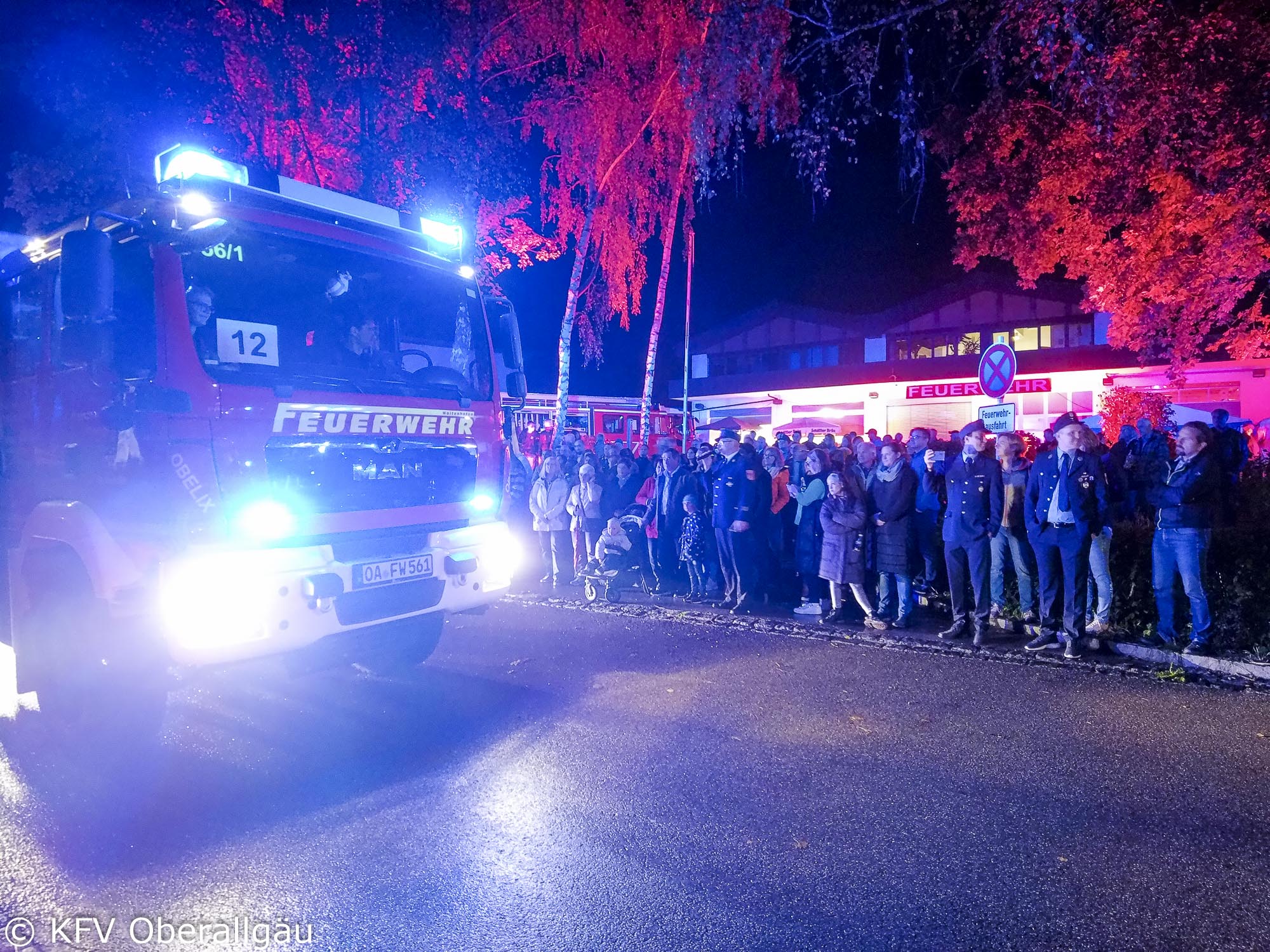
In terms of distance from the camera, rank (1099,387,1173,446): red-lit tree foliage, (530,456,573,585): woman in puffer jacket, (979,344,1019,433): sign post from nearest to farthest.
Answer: (979,344,1019,433): sign post
(530,456,573,585): woman in puffer jacket
(1099,387,1173,446): red-lit tree foliage

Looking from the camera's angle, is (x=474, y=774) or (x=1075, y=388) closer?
(x=474, y=774)

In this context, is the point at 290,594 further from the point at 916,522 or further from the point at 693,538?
the point at 916,522

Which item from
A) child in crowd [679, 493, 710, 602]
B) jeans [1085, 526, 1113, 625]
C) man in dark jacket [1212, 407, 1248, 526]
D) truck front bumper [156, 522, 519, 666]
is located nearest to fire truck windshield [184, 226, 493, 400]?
truck front bumper [156, 522, 519, 666]

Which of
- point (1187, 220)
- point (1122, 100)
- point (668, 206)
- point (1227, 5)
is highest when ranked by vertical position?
point (668, 206)

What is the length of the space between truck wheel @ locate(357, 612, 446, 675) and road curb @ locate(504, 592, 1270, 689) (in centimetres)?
268

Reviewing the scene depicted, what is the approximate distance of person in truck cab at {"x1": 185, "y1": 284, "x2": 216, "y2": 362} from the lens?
4.34 metres

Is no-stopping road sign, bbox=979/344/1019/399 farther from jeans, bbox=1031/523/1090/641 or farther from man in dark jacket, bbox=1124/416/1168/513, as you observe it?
jeans, bbox=1031/523/1090/641

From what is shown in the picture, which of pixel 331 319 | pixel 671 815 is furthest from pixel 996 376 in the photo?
pixel 331 319

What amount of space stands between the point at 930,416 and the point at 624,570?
86.2 feet

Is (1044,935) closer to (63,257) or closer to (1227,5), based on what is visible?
(63,257)

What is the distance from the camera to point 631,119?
17828 mm

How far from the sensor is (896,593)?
811 centimetres

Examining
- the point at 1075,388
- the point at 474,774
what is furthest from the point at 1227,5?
the point at 1075,388

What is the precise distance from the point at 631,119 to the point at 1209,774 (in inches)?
674
